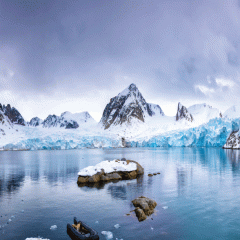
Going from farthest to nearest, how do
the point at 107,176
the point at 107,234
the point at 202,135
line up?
the point at 202,135, the point at 107,176, the point at 107,234

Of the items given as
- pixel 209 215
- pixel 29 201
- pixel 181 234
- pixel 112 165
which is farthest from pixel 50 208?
pixel 112 165

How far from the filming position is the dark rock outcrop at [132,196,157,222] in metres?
12.2

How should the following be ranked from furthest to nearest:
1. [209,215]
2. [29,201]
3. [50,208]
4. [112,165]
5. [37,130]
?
[37,130] → [112,165] → [29,201] → [50,208] → [209,215]

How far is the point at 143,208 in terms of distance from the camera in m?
13.2

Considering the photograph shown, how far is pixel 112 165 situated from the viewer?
26109 mm

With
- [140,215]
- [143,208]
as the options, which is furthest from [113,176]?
[140,215]

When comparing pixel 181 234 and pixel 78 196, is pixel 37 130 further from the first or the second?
pixel 181 234

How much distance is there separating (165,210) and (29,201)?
10426 millimetres

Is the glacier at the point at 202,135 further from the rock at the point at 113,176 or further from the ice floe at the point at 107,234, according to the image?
A: the ice floe at the point at 107,234

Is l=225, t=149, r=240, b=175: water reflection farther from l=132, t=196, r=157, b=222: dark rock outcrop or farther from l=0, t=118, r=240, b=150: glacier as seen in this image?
l=0, t=118, r=240, b=150: glacier

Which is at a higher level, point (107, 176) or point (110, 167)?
point (110, 167)

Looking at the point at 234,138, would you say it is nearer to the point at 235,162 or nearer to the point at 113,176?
the point at 235,162

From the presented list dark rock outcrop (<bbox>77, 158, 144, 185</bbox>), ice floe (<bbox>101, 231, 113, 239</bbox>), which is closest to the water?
ice floe (<bbox>101, 231, 113, 239</bbox>)

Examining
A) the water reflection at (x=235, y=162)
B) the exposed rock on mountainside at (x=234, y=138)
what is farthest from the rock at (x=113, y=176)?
the exposed rock on mountainside at (x=234, y=138)
